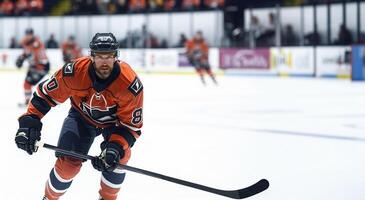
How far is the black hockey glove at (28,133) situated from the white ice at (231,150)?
2.52 feet

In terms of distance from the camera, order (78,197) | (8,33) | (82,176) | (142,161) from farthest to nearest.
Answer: (8,33)
(142,161)
(82,176)
(78,197)

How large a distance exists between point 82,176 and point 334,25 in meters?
12.5

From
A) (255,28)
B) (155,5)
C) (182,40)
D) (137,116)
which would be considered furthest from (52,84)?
(155,5)

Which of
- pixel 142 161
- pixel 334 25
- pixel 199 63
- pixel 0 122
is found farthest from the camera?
pixel 334 25

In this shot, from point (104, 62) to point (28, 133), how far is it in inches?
20.1

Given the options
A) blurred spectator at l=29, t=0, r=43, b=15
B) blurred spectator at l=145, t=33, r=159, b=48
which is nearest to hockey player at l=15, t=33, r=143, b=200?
blurred spectator at l=145, t=33, r=159, b=48

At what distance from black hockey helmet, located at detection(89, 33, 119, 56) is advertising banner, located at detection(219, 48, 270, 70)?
14.4 metres

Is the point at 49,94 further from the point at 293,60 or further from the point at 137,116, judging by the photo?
the point at 293,60

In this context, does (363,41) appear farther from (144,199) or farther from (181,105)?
(144,199)

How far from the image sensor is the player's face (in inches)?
115

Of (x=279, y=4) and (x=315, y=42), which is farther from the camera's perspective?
(x=279, y=4)

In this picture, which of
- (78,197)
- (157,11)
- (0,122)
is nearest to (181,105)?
(0,122)

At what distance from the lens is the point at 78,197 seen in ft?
12.2

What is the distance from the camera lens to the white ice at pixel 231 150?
394cm
